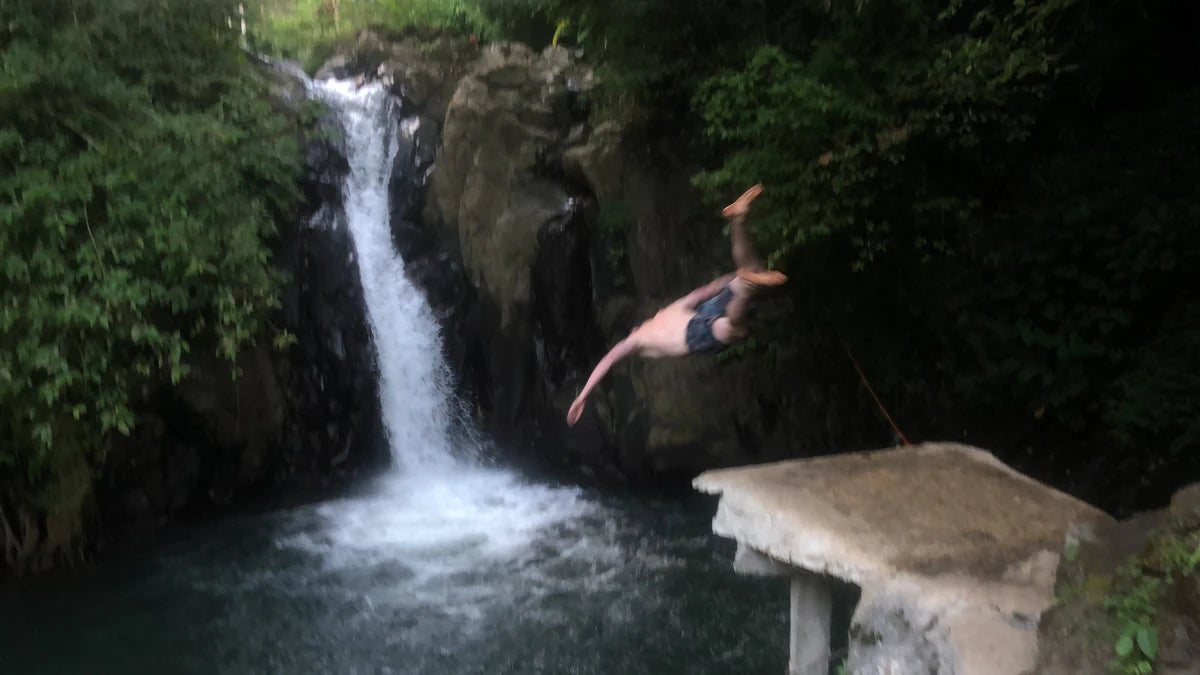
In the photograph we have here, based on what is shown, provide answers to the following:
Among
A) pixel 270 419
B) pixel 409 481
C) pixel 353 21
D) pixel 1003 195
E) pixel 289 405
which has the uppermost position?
pixel 353 21

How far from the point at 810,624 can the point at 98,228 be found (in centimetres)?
493

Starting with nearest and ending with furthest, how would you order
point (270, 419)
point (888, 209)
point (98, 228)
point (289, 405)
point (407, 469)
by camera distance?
point (98, 228) → point (888, 209) → point (270, 419) → point (289, 405) → point (407, 469)

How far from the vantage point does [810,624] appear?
348 centimetres

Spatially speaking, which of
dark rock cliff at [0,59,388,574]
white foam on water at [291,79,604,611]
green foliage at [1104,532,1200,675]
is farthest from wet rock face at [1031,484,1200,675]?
dark rock cliff at [0,59,388,574]

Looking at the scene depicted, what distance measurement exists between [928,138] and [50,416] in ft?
20.3

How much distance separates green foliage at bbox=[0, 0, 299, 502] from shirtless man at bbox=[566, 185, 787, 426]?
130 inches

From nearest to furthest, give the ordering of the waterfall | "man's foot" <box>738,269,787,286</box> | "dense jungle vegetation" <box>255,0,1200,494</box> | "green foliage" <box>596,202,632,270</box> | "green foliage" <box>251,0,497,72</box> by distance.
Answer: "man's foot" <box>738,269,787,286</box> < "dense jungle vegetation" <box>255,0,1200,494</box> < "green foliage" <box>596,202,632,270</box> < the waterfall < "green foliage" <box>251,0,497,72</box>

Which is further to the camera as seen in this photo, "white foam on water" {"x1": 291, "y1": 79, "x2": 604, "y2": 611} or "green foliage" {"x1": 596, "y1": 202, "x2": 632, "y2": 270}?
"green foliage" {"x1": 596, "y1": 202, "x2": 632, "y2": 270}

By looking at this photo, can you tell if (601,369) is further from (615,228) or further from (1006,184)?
(615,228)

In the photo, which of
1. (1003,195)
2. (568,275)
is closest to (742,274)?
(1003,195)

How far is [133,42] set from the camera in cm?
621

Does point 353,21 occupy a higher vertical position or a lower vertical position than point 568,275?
higher

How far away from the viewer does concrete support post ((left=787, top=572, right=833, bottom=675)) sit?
3438mm

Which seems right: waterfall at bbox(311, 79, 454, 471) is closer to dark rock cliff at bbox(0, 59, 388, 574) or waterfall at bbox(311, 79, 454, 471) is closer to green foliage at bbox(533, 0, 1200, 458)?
dark rock cliff at bbox(0, 59, 388, 574)
